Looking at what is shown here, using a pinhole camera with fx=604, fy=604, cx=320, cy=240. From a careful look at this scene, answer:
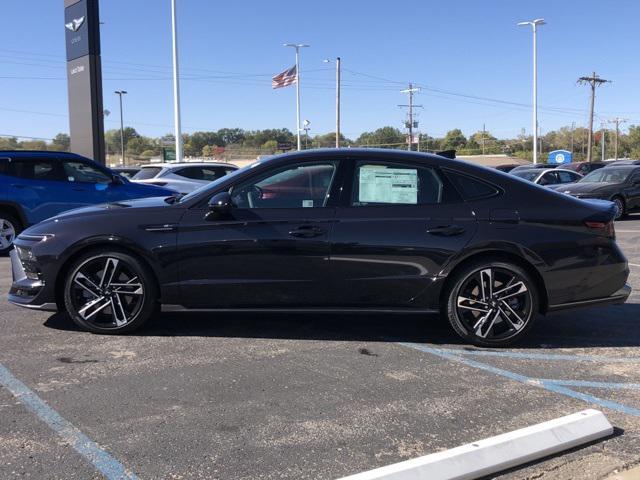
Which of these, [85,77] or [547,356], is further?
[85,77]

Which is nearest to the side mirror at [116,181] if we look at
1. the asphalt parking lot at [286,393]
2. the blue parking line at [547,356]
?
the asphalt parking lot at [286,393]

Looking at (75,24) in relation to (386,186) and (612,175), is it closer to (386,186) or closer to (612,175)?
(612,175)

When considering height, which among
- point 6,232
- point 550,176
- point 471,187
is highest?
point 550,176

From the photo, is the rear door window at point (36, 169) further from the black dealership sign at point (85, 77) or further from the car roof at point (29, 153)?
the black dealership sign at point (85, 77)

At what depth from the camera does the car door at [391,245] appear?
4.80 meters

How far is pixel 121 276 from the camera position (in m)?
4.92

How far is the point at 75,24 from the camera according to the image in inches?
777

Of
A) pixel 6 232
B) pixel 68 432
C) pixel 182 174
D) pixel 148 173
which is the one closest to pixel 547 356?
pixel 68 432

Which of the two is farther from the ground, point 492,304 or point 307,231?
point 307,231

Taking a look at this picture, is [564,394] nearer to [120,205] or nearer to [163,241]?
[163,241]

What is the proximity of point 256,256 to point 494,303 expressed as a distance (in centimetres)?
196

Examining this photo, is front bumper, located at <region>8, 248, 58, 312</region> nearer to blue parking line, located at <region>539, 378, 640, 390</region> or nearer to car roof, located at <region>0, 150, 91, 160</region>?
blue parking line, located at <region>539, 378, 640, 390</region>

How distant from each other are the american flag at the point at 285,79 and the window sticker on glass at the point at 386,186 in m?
36.5

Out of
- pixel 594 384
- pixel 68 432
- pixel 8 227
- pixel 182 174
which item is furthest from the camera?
pixel 182 174
